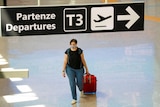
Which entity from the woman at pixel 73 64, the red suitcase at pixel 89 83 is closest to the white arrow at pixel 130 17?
the woman at pixel 73 64

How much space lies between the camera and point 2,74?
7.14 m

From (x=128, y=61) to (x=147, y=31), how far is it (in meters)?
6.63

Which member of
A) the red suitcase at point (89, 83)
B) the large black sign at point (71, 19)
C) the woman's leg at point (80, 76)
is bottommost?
the red suitcase at point (89, 83)

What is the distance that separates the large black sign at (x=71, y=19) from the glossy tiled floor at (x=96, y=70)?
430 centimetres

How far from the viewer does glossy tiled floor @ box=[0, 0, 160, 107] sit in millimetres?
10164

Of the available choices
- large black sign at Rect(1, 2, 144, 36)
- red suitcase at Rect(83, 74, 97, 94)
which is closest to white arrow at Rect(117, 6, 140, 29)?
large black sign at Rect(1, 2, 144, 36)

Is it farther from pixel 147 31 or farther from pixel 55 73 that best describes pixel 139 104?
pixel 147 31

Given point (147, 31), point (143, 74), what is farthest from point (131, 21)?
point (147, 31)

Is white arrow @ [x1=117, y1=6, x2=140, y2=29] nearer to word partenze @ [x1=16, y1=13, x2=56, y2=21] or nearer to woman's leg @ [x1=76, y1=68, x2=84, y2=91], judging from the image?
word partenze @ [x1=16, y1=13, x2=56, y2=21]

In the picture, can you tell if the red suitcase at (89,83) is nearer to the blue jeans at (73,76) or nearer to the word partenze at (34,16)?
the blue jeans at (73,76)

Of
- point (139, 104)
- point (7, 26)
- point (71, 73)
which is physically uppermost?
point (7, 26)

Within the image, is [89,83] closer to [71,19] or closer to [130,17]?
[130,17]

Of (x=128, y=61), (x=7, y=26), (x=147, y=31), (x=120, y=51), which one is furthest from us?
(x=147, y=31)

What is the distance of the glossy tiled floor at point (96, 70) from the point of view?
33.3ft
